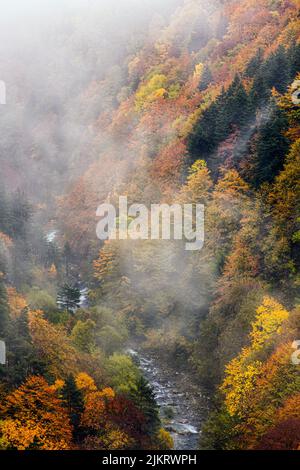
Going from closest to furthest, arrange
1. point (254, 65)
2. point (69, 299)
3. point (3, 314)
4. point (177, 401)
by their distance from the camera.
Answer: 1. point (3, 314)
2. point (177, 401)
3. point (69, 299)
4. point (254, 65)

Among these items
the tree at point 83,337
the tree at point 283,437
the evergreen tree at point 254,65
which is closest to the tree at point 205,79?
the evergreen tree at point 254,65

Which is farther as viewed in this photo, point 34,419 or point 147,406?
point 147,406

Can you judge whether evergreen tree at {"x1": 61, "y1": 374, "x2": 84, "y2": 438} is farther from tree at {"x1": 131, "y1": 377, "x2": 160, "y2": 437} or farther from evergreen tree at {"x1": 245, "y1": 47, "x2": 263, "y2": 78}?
evergreen tree at {"x1": 245, "y1": 47, "x2": 263, "y2": 78}

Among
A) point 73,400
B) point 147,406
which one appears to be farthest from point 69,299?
point 73,400

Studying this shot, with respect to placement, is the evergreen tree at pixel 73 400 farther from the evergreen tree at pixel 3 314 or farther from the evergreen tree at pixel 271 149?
the evergreen tree at pixel 271 149

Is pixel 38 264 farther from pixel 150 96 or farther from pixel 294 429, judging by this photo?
pixel 294 429

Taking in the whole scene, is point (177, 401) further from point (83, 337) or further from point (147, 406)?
point (83, 337)
